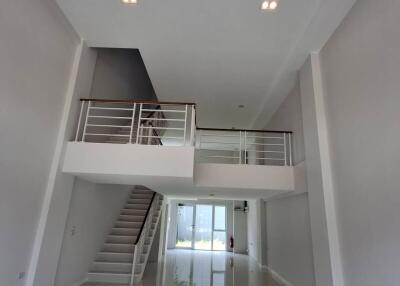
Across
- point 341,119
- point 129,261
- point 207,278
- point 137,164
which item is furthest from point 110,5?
point 207,278

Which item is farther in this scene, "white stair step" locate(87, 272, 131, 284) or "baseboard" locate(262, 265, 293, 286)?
"baseboard" locate(262, 265, 293, 286)

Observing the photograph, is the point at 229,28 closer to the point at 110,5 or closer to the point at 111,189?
the point at 110,5

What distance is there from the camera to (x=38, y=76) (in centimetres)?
358

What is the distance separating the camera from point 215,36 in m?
4.52

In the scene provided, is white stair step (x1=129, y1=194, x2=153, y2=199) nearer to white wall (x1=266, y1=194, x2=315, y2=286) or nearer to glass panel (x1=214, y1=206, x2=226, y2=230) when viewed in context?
white wall (x1=266, y1=194, x2=315, y2=286)

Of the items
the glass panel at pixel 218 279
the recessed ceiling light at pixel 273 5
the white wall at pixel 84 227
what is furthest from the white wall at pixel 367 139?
the white wall at pixel 84 227

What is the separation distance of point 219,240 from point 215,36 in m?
10.2

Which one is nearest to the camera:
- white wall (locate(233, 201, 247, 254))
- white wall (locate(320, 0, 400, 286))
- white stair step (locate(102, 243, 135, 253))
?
white wall (locate(320, 0, 400, 286))

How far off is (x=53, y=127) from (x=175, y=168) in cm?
199

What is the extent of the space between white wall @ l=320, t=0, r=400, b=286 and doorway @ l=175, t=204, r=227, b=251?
364 inches

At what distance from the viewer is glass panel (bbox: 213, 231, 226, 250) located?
1225 centimetres

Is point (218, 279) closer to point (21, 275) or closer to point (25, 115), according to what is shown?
point (21, 275)

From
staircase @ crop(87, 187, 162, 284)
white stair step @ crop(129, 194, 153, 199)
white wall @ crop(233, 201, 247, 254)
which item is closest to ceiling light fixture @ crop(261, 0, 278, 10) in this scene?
staircase @ crop(87, 187, 162, 284)

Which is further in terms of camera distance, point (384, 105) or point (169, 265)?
point (169, 265)
